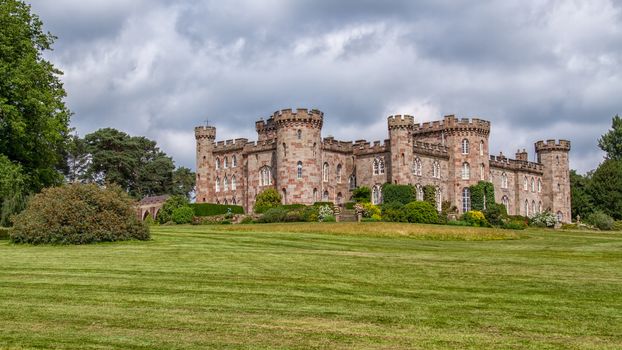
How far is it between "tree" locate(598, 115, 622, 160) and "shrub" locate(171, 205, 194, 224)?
67591 mm

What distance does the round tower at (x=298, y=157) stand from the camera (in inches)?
2633

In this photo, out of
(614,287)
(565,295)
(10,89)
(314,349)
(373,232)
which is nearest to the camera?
(314,349)

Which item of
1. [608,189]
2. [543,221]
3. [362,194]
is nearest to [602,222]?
[543,221]

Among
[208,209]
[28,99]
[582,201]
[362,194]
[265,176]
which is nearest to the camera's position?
[28,99]

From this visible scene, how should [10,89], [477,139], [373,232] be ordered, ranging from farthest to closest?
[477,139], [373,232], [10,89]

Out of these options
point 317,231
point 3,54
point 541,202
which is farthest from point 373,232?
point 541,202

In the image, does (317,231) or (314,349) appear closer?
(314,349)

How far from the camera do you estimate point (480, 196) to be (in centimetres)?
→ 7488

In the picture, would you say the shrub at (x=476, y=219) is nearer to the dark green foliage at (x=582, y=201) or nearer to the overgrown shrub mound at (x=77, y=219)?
the dark green foliage at (x=582, y=201)

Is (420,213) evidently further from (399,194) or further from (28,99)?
(28,99)

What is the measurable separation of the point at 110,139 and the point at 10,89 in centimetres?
5976

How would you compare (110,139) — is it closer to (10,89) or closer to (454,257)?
(10,89)

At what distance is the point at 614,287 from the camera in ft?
61.0

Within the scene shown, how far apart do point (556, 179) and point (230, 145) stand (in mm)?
36863
